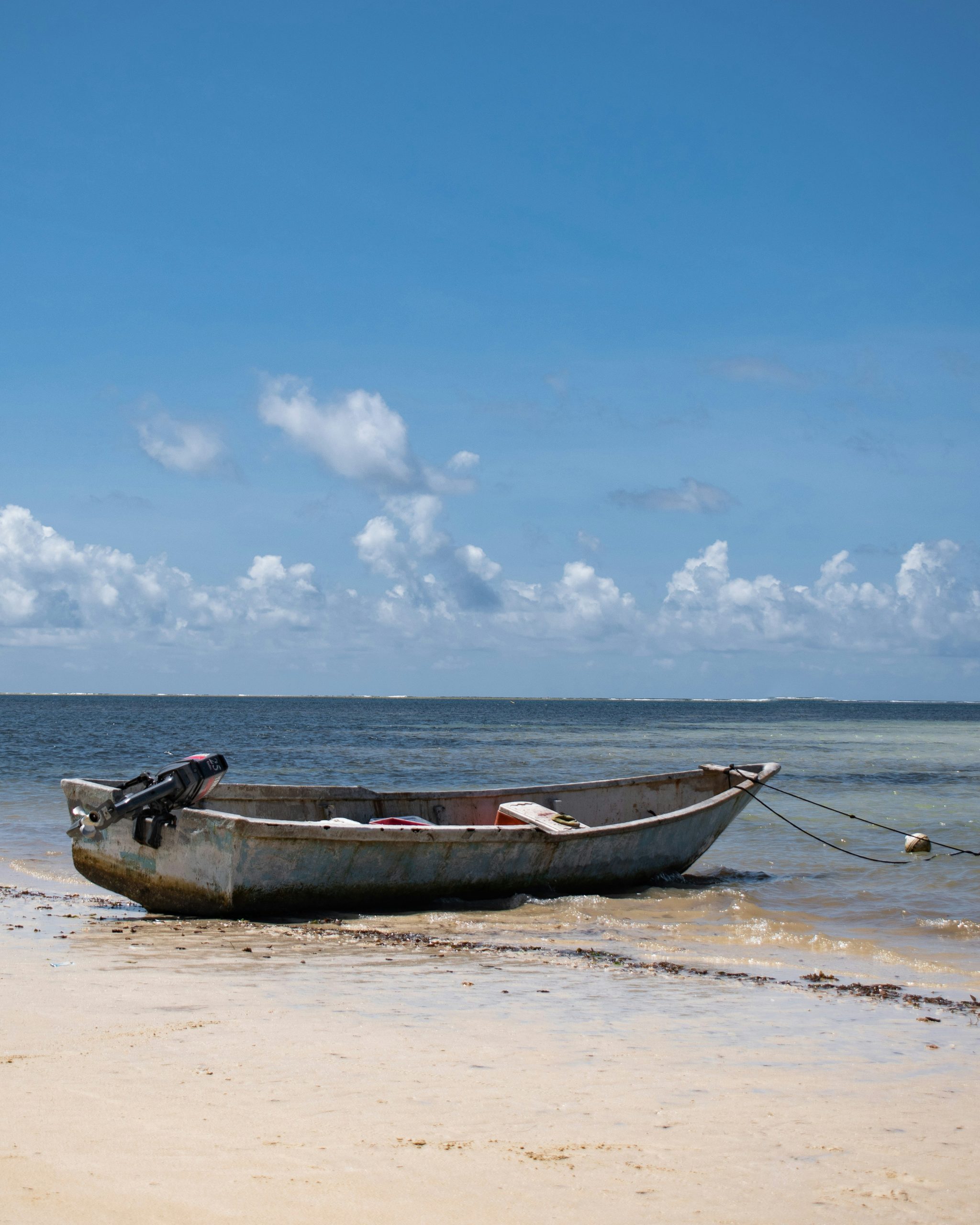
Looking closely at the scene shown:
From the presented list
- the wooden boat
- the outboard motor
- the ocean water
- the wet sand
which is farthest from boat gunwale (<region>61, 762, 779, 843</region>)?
the wet sand

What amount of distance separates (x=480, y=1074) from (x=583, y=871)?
267 inches

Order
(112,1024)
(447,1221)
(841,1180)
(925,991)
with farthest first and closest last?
1. (925,991)
2. (112,1024)
3. (841,1180)
4. (447,1221)

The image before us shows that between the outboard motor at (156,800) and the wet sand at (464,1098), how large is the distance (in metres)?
1.86

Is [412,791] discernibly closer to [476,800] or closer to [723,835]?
[476,800]

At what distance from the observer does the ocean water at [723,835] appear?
9.48m

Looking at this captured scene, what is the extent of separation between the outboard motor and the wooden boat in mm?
56

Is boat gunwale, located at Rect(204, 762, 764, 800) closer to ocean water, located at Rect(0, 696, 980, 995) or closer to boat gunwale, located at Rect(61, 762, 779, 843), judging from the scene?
boat gunwale, located at Rect(61, 762, 779, 843)

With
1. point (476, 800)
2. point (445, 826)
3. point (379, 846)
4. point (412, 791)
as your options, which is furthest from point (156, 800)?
point (476, 800)

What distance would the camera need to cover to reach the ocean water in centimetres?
948

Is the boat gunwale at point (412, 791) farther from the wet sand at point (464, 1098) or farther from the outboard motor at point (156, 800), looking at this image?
the wet sand at point (464, 1098)

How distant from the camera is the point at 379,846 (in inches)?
397

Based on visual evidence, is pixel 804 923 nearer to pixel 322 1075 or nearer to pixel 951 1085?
pixel 951 1085

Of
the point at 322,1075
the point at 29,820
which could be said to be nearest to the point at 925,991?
the point at 322,1075

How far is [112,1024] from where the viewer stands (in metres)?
5.70
